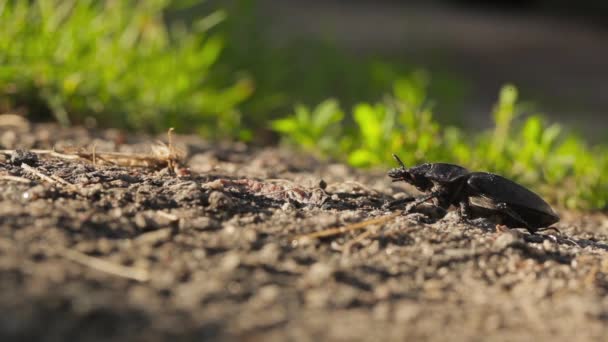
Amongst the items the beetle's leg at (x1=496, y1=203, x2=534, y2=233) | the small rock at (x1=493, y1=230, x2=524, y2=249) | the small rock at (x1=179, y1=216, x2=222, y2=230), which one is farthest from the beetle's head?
the small rock at (x1=179, y1=216, x2=222, y2=230)

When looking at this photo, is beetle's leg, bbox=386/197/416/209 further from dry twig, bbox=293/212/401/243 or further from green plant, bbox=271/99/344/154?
green plant, bbox=271/99/344/154

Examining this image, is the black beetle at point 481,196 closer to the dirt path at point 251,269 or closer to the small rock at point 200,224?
the dirt path at point 251,269

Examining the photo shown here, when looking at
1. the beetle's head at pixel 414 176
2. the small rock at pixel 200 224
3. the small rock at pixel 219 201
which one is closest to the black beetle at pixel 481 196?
the beetle's head at pixel 414 176

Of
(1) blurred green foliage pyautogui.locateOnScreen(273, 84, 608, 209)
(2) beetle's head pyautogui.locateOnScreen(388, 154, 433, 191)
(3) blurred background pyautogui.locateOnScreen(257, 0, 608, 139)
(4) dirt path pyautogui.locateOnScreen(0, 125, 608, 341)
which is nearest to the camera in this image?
(4) dirt path pyautogui.locateOnScreen(0, 125, 608, 341)

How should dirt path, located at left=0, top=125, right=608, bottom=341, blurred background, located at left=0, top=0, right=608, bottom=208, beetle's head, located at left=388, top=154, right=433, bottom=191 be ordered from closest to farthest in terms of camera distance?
1. dirt path, located at left=0, top=125, right=608, bottom=341
2. beetle's head, located at left=388, top=154, right=433, bottom=191
3. blurred background, located at left=0, top=0, right=608, bottom=208

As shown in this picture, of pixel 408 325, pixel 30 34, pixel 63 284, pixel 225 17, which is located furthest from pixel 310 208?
pixel 225 17

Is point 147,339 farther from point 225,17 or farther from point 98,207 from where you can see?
point 225,17
